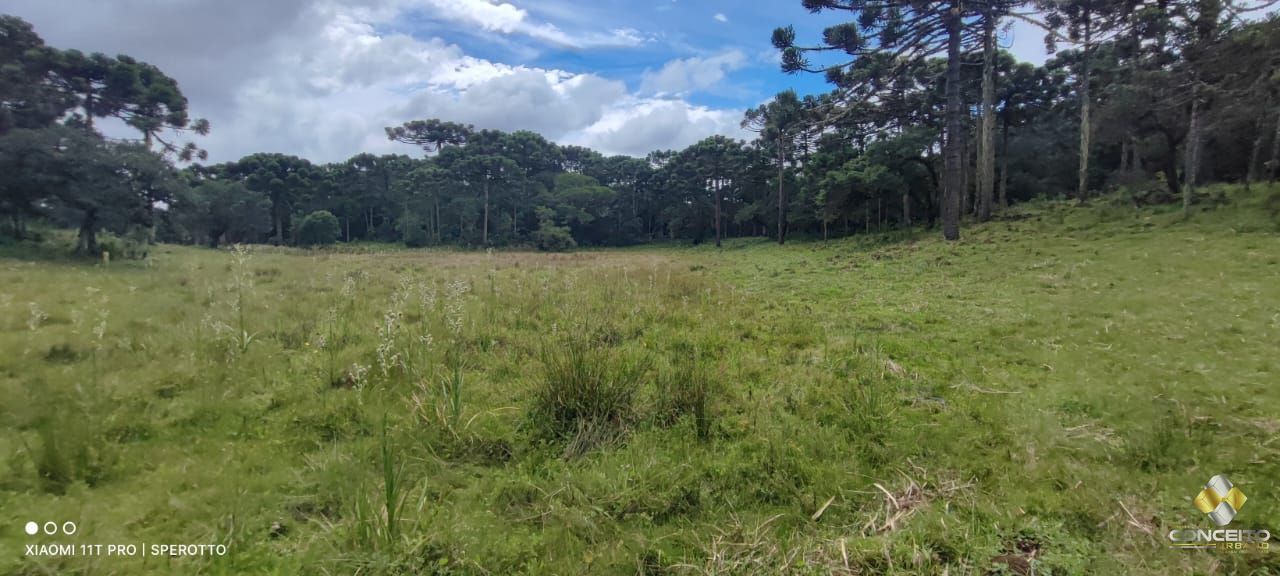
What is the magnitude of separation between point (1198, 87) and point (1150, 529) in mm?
18244

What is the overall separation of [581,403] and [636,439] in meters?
0.51

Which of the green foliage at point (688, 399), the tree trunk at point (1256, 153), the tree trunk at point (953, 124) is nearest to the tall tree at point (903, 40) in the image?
the tree trunk at point (953, 124)

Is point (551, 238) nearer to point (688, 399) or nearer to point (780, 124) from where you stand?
point (780, 124)

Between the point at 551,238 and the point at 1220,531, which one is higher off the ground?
the point at 551,238

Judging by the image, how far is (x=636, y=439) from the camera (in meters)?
3.29

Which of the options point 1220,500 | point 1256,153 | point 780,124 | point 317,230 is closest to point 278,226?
point 317,230

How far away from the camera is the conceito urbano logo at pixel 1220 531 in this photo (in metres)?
2.20

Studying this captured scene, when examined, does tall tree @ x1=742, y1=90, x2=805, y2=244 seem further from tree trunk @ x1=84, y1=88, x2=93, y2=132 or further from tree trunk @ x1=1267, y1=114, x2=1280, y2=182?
tree trunk @ x1=84, y1=88, x2=93, y2=132

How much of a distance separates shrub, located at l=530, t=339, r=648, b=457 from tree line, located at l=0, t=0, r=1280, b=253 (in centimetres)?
1556

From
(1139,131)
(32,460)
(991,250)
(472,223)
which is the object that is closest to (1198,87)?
(991,250)

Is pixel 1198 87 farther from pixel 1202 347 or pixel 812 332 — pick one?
pixel 812 332

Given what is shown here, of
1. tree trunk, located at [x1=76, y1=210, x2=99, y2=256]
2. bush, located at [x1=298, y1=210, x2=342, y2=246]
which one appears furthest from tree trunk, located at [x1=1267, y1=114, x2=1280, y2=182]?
bush, located at [x1=298, y1=210, x2=342, y2=246]

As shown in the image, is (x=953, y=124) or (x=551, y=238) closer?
(x=953, y=124)

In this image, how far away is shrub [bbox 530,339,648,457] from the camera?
3387mm
